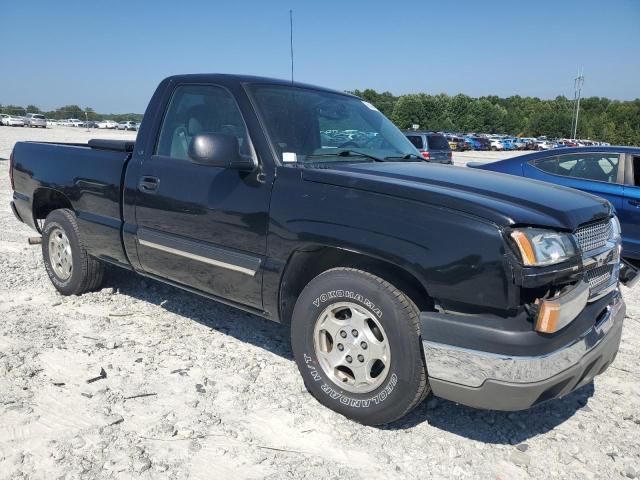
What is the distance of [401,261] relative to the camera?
8.54ft

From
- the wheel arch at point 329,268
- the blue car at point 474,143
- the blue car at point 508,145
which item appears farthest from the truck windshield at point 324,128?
the blue car at point 508,145

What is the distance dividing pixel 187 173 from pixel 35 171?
2.16 m

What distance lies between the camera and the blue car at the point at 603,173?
247 inches

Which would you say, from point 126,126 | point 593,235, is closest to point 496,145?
point 126,126

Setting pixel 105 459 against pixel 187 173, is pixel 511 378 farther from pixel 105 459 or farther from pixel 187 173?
pixel 187 173

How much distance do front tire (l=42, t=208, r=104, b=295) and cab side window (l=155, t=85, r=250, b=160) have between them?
1.36 m

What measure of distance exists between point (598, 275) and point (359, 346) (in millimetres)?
1330

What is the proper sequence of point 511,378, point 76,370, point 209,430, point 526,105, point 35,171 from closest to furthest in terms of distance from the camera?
point 511,378 → point 209,430 → point 76,370 → point 35,171 → point 526,105

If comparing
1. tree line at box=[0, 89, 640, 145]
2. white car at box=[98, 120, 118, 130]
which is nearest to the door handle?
white car at box=[98, 120, 118, 130]

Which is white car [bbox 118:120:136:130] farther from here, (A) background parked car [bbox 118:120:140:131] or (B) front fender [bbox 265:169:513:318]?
(B) front fender [bbox 265:169:513:318]

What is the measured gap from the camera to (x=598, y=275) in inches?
113

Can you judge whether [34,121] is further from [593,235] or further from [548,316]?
[548,316]

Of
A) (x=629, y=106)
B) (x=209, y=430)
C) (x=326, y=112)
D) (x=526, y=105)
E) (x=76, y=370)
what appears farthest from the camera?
(x=526, y=105)

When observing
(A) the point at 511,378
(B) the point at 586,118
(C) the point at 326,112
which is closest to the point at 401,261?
(A) the point at 511,378
